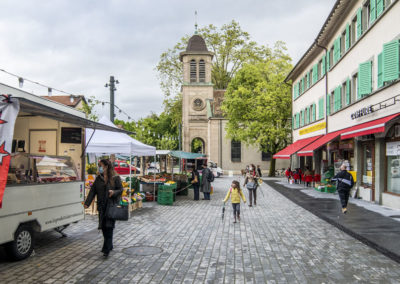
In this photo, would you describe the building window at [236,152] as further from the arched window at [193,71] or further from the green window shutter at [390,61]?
the green window shutter at [390,61]

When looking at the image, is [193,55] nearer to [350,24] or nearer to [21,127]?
[350,24]

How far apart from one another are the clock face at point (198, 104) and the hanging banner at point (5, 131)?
4552 centimetres

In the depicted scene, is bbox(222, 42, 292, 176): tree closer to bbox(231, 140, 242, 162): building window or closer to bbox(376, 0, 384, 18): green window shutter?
bbox(231, 140, 242, 162): building window

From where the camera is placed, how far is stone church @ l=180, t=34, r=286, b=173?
4828 cm

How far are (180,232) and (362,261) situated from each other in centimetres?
436

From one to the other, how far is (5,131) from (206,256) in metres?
4.05

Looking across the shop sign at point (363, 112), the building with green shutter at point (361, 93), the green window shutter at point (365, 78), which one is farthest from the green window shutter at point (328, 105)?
the green window shutter at point (365, 78)

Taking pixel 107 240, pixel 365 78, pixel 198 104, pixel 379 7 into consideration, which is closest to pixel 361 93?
pixel 365 78

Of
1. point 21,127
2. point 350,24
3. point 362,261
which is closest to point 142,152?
point 21,127

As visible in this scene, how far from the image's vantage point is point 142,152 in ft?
51.6

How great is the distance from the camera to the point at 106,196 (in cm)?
733

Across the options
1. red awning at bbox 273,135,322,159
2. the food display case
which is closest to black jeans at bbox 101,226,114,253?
the food display case

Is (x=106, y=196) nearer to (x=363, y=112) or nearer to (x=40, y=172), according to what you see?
(x=40, y=172)

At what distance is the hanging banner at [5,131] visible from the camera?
5.49 m
